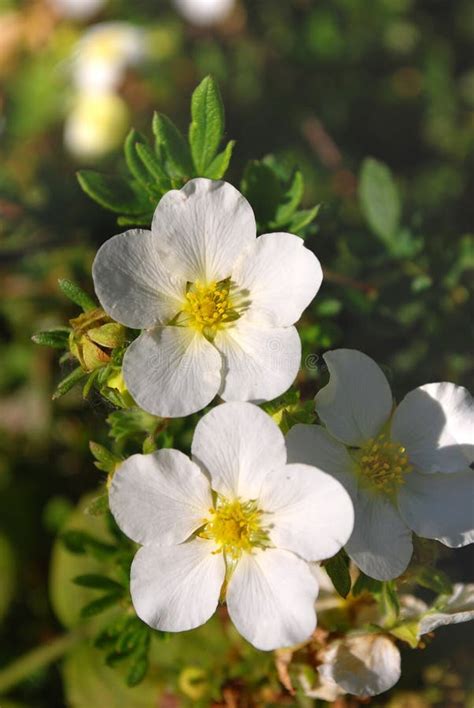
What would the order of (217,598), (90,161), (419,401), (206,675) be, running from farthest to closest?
(90,161) < (206,675) < (419,401) < (217,598)

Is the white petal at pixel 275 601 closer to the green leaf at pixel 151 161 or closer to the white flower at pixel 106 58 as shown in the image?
the green leaf at pixel 151 161

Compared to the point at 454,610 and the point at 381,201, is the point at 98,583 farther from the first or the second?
the point at 381,201

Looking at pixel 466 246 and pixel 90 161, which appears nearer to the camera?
pixel 466 246

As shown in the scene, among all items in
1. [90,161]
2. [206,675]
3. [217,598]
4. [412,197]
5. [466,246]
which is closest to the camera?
[217,598]

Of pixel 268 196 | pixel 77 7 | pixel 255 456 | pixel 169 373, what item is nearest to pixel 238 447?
pixel 255 456

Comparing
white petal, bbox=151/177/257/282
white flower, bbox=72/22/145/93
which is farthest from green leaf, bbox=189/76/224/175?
A: white flower, bbox=72/22/145/93

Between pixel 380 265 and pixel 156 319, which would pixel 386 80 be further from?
pixel 156 319

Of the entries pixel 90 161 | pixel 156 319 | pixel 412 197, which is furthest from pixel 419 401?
pixel 90 161
